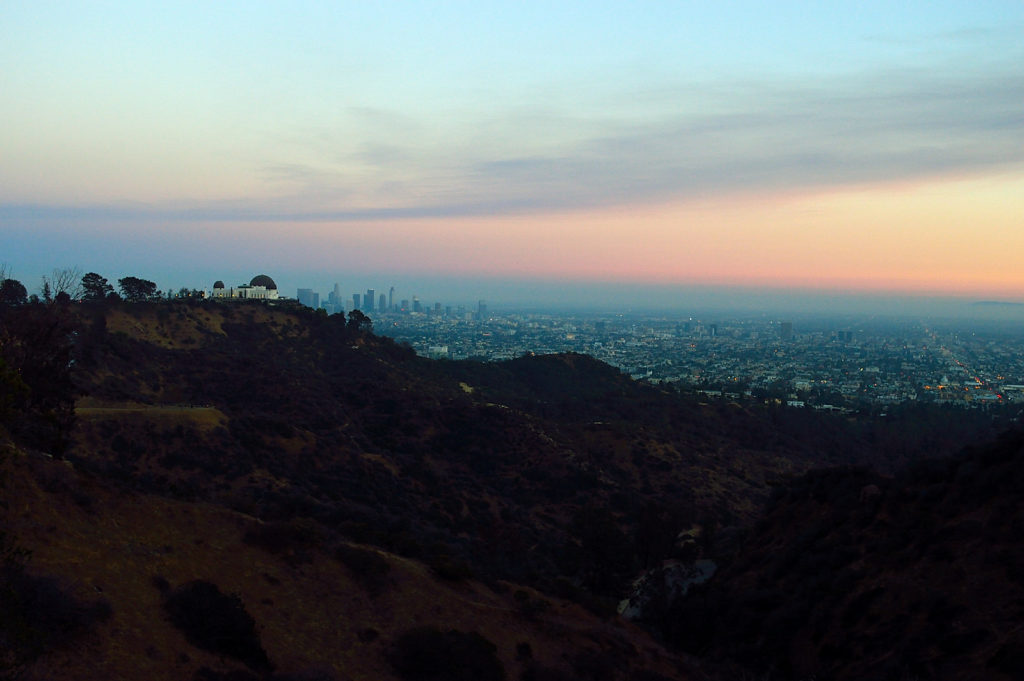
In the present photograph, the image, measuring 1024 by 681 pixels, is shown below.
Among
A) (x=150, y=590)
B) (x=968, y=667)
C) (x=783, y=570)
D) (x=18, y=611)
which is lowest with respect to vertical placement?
(x=783, y=570)

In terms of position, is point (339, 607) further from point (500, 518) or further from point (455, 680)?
point (500, 518)

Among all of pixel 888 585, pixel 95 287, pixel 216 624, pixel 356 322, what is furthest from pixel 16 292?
pixel 888 585

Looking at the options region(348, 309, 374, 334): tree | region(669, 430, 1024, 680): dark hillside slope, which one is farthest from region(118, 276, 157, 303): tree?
region(669, 430, 1024, 680): dark hillside slope

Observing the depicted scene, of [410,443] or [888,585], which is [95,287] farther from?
[888,585]

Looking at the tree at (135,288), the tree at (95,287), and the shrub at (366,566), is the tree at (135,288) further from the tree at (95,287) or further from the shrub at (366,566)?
the shrub at (366,566)

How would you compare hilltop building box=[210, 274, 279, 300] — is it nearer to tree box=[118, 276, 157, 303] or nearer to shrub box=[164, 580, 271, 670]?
tree box=[118, 276, 157, 303]

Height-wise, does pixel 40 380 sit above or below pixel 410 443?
above

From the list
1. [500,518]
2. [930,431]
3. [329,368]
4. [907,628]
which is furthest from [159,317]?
[930,431]
